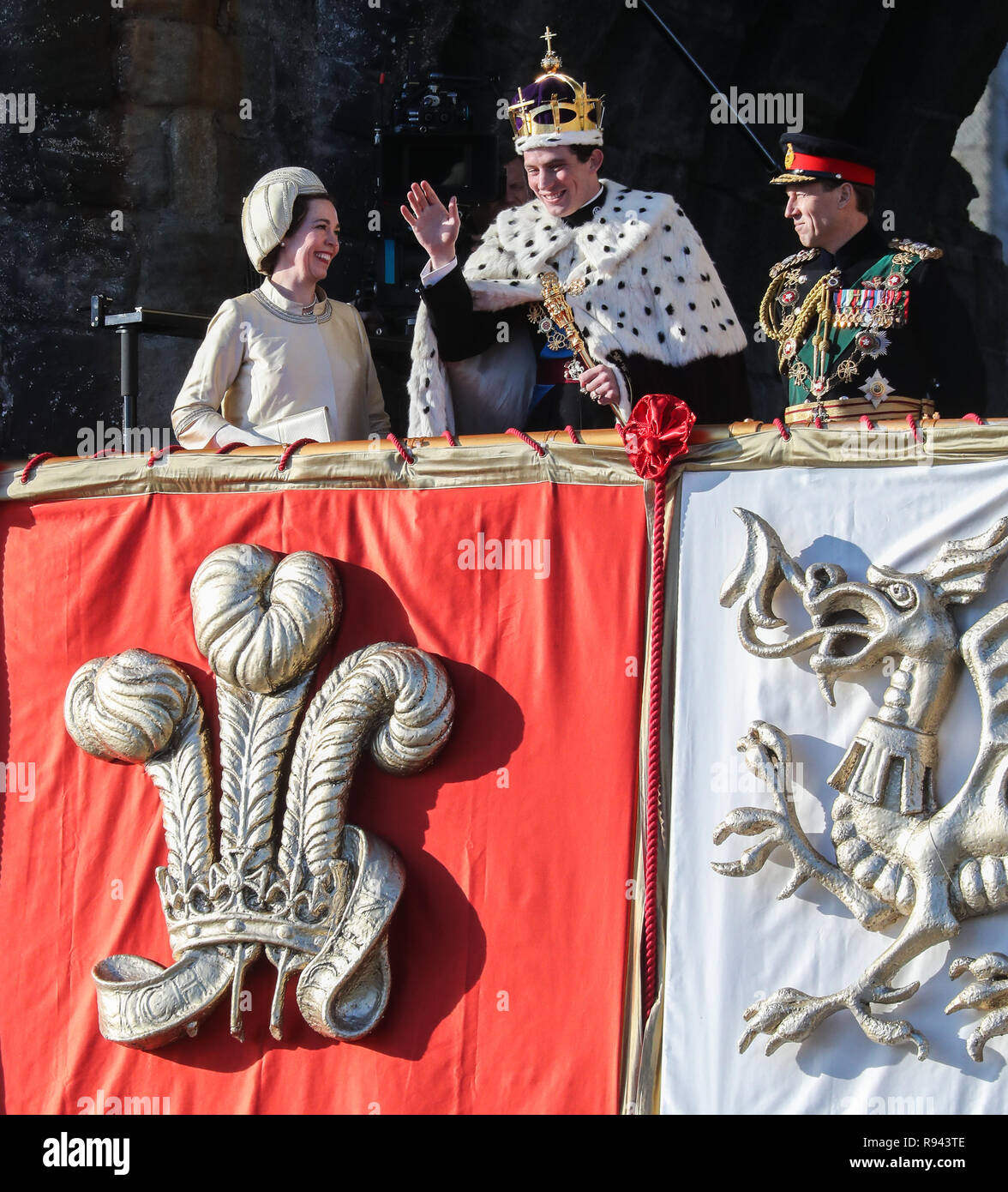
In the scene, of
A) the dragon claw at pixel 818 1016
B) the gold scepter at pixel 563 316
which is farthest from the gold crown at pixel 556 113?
the dragon claw at pixel 818 1016

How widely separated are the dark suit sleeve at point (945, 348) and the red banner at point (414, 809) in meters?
1.09

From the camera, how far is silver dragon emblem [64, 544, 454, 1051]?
3.97 metres

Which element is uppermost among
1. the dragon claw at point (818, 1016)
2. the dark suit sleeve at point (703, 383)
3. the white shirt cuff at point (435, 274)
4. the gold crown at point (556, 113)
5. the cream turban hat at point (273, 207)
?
the gold crown at point (556, 113)

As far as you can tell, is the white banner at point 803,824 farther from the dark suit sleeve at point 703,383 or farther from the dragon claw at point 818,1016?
Answer: the dark suit sleeve at point 703,383

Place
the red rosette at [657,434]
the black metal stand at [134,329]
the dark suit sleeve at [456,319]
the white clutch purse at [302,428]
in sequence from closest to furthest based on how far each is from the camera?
the red rosette at [657,434], the white clutch purse at [302,428], the dark suit sleeve at [456,319], the black metal stand at [134,329]

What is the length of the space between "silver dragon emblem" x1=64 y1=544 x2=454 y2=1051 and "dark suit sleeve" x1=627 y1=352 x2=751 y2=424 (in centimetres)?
142

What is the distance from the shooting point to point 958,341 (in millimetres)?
4723

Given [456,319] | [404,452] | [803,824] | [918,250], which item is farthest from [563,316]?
[803,824]

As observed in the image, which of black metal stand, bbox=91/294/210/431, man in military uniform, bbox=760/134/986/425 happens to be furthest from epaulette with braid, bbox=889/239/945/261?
black metal stand, bbox=91/294/210/431

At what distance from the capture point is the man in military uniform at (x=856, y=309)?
15.4 ft

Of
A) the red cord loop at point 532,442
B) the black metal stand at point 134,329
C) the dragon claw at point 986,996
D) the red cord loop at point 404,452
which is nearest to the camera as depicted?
the dragon claw at point 986,996

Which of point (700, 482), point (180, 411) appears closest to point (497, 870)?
point (700, 482)

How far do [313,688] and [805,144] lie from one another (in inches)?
77.3

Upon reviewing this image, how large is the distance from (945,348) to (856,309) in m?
0.25
